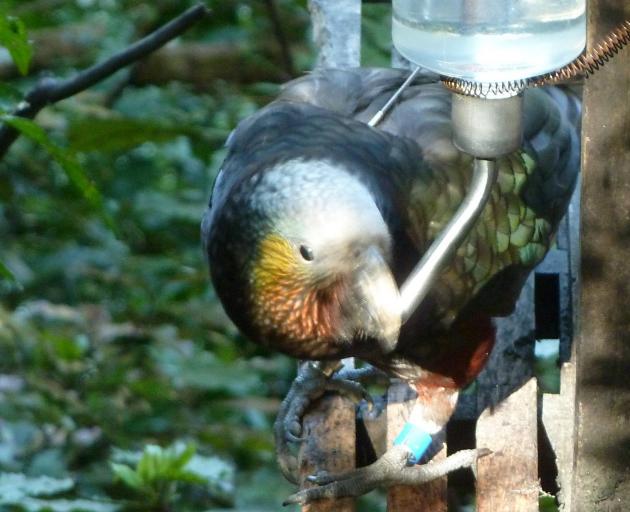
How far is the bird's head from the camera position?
8.50 ft

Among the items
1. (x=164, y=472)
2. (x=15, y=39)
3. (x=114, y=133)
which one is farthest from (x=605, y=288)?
(x=114, y=133)

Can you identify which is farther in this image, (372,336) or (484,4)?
(372,336)

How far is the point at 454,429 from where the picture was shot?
3312 millimetres

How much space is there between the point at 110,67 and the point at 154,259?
2175 mm

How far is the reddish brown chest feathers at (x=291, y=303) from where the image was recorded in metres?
2.61

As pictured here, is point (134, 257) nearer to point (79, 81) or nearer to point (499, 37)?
point (79, 81)

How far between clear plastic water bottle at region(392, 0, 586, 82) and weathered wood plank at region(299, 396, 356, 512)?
112 cm

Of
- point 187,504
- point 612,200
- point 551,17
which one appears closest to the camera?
point 551,17

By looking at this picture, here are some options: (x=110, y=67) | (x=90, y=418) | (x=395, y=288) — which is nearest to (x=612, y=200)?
(x=395, y=288)

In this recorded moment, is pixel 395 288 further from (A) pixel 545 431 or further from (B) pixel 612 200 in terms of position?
(A) pixel 545 431

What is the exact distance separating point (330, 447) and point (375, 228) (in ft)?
2.16

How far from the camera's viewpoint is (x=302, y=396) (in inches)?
128

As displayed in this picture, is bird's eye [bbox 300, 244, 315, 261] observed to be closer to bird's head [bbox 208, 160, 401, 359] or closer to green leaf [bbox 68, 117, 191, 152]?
bird's head [bbox 208, 160, 401, 359]

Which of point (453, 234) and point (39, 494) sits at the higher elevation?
point (453, 234)
